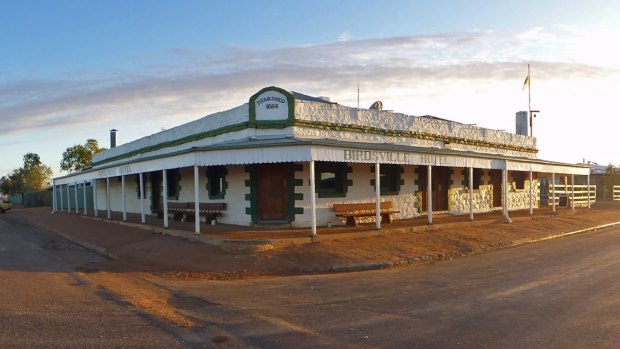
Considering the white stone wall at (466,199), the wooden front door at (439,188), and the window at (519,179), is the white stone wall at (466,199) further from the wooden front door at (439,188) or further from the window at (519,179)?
the window at (519,179)

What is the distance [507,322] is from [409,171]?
14.6 metres

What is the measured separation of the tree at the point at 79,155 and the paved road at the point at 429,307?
197 feet

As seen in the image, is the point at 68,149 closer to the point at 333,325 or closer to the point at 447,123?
the point at 447,123

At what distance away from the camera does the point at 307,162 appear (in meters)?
17.0

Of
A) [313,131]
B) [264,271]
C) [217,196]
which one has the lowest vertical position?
[264,271]

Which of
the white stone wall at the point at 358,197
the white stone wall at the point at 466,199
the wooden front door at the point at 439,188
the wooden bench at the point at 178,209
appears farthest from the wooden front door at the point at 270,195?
the white stone wall at the point at 466,199

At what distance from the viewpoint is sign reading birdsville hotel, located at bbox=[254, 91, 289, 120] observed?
17641 millimetres

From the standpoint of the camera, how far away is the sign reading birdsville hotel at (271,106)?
57.9ft

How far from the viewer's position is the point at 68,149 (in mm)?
66562

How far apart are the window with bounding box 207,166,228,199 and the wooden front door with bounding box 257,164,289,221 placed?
178cm

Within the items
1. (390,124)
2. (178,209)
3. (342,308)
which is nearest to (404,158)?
(390,124)

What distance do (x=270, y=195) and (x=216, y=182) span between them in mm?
2998

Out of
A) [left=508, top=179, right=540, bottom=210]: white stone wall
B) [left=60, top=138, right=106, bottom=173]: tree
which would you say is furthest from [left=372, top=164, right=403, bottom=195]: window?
[left=60, top=138, right=106, bottom=173]: tree

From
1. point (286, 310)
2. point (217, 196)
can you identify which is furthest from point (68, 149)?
point (286, 310)
